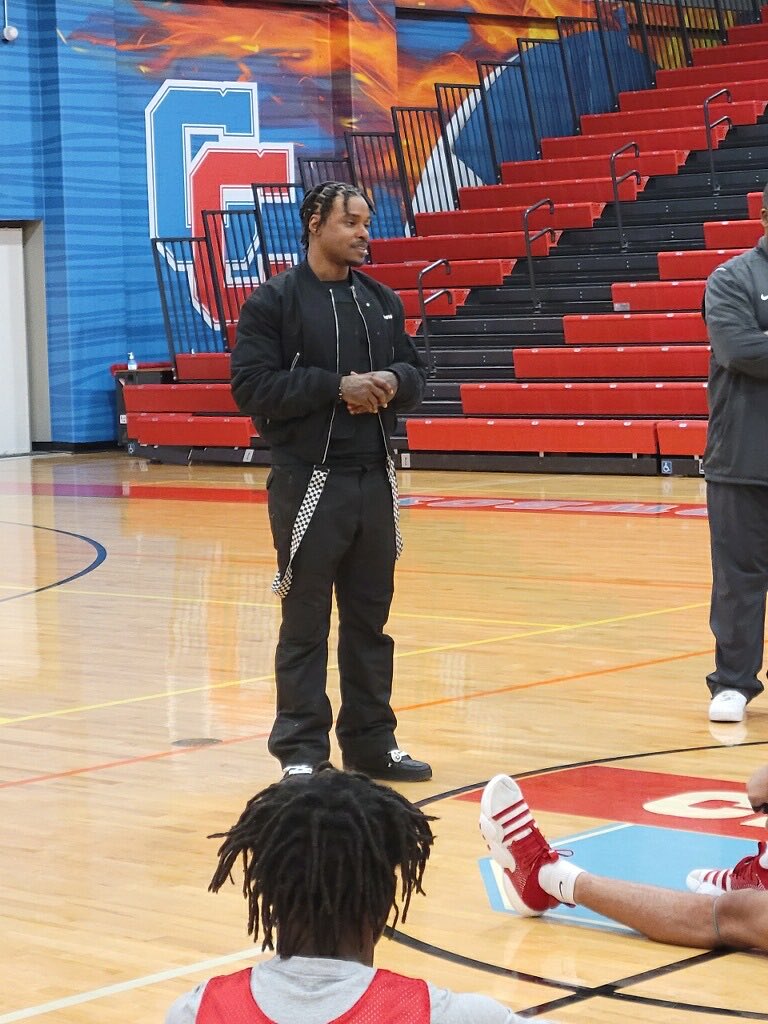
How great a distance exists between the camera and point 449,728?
5.67 metres

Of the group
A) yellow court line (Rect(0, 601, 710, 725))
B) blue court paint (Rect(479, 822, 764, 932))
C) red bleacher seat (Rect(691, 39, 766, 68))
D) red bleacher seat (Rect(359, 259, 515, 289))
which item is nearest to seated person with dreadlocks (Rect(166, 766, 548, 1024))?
blue court paint (Rect(479, 822, 764, 932))

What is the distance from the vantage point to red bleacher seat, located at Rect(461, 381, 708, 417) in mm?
14453

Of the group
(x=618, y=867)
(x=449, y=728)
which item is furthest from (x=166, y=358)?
(x=618, y=867)

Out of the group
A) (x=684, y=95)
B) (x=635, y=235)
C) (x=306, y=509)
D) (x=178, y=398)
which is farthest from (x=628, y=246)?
(x=306, y=509)

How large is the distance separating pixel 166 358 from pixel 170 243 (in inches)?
49.6

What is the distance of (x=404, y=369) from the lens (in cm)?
499

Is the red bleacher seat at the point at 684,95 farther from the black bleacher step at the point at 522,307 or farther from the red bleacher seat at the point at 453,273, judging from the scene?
the black bleacher step at the point at 522,307

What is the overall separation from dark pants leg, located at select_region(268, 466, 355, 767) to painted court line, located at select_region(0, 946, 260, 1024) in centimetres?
137

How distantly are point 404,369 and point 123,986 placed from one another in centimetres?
214

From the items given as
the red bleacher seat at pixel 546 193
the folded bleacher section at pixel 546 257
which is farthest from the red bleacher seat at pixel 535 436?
the red bleacher seat at pixel 546 193

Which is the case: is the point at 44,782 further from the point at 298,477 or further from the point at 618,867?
the point at 618,867

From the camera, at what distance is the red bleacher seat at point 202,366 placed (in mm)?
18308

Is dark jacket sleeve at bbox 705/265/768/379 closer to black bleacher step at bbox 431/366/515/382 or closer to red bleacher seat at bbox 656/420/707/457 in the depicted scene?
red bleacher seat at bbox 656/420/707/457

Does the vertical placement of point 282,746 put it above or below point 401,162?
below
